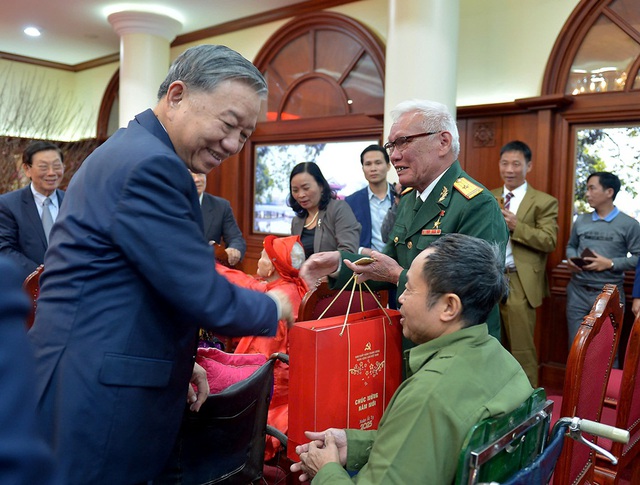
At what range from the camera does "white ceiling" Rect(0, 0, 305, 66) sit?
612cm

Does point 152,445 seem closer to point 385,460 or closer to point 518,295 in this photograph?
point 385,460

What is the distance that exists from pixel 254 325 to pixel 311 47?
5.15 meters

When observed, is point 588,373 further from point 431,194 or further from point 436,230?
point 431,194

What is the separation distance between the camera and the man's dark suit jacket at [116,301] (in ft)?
3.40

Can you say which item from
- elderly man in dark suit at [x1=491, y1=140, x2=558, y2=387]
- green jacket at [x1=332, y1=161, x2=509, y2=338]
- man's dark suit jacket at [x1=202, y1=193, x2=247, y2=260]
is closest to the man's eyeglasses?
green jacket at [x1=332, y1=161, x2=509, y2=338]

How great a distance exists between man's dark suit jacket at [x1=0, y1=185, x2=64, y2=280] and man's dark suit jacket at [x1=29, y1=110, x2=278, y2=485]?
2.49m

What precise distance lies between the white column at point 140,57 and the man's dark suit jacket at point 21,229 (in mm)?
3434

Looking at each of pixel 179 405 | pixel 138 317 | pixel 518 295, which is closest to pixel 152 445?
pixel 179 405

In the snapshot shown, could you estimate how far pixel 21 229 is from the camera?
10.9ft

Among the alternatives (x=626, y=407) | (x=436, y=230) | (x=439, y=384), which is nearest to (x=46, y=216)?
(x=436, y=230)

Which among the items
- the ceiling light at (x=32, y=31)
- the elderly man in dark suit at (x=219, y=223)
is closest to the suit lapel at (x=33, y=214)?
the elderly man in dark suit at (x=219, y=223)

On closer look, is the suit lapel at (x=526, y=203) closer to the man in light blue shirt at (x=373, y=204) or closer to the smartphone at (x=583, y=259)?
the smartphone at (x=583, y=259)

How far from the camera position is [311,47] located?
19.1 ft

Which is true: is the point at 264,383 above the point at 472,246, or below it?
below
